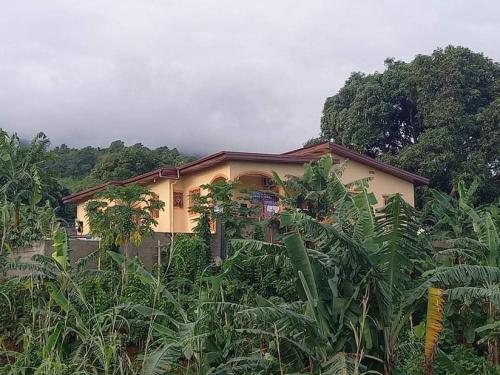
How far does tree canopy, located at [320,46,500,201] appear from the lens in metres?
23.2

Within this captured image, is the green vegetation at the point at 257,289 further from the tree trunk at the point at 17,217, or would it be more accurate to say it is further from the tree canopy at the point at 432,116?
the tree canopy at the point at 432,116

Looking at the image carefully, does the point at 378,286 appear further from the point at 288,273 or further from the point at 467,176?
the point at 467,176

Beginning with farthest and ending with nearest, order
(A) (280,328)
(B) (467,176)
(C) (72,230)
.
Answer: (B) (467,176) → (C) (72,230) → (A) (280,328)

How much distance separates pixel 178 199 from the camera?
2127 centimetres

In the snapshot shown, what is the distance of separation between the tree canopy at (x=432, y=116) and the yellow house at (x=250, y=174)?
2188 millimetres

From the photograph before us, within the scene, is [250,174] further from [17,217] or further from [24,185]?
[17,217]

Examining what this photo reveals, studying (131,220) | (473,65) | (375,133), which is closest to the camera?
(131,220)

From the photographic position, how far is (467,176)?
22.5 meters

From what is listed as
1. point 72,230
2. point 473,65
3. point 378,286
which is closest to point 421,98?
point 473,65

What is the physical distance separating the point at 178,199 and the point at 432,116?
10712mm

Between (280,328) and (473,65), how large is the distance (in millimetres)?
21048

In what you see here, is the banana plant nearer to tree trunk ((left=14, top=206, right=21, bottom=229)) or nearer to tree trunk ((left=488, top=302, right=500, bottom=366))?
tree trunk ((left=488, top=302, right=500, bottom=366))

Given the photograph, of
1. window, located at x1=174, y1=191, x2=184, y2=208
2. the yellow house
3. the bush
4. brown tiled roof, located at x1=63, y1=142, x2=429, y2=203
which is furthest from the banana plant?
window, located at x1=174, y1=191, x2=184, y2=208

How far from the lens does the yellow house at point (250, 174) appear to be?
59.7 ft
